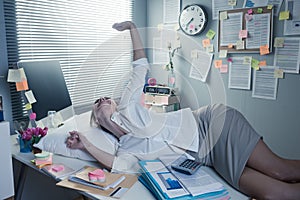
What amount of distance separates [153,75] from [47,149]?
197cm

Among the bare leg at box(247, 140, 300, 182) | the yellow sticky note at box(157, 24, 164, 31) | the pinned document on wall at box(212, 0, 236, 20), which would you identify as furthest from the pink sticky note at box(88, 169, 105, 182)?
the yellow sticky note at box(157, 24, 164, 31)

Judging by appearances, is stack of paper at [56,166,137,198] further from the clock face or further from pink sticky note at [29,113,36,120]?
the clock face

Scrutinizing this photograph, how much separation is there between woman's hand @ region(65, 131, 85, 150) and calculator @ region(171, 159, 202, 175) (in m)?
0.54

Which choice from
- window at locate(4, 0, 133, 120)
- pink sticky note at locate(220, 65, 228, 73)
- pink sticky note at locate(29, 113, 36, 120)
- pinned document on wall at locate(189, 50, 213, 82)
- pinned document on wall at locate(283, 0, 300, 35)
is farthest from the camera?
pinned document on wall at locate(189, 50, 213, 82)

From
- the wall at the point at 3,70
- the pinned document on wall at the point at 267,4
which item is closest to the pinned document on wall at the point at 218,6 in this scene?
the pinned document on wall at the point at 267,4

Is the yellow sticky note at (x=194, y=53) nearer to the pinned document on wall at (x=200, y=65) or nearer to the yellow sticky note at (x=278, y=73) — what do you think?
the pinned document on wall at (x=200, y=65)

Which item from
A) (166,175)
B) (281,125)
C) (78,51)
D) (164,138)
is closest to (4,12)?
(78,51)

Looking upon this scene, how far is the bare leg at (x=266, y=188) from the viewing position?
1117 millimetres

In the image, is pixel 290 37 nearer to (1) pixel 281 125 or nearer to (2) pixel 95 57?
(1) pixel 281 125

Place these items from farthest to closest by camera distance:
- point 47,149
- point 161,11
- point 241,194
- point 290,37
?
point 161,11, point 290,37, point 47,149, point 241,194

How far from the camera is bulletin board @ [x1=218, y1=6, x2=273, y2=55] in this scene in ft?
7.70

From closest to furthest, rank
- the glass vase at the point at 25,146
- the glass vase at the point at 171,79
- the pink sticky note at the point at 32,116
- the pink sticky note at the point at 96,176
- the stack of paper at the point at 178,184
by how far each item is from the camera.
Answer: the stack of paper at the point at 178,184, the pink sticky note at the point at 96,176, the glass vase at the point at 25,146, the pink sticky note at the point at 32,116, the glass vase at the point at 171,79

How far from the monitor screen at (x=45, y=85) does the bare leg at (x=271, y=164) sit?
1.41 metres

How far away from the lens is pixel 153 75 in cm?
328
